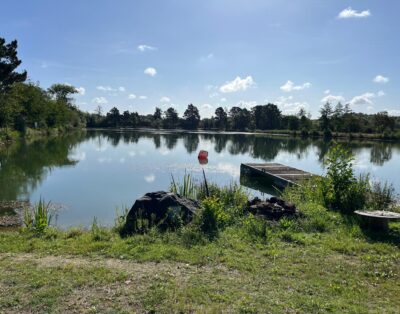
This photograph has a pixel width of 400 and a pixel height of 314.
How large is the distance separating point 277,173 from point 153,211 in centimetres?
1176

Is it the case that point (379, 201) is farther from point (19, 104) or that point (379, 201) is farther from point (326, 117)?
point (326, 117)

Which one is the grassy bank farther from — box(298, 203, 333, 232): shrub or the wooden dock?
the wooden dock

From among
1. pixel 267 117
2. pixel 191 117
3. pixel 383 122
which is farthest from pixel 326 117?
pixel 191 117

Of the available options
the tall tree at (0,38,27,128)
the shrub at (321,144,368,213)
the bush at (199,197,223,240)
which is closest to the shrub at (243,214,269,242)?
the bush at (199,197,223,240)

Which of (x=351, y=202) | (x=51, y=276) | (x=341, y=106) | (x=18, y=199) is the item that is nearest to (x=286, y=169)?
(x=351, y=202)

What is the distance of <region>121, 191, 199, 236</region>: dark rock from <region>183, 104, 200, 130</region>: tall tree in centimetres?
10012

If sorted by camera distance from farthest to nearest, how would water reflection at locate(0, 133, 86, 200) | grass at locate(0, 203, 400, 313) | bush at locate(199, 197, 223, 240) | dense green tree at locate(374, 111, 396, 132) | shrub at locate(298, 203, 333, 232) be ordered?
dense green tree at locate(374, 111, 396, 132)
water reflection at locate(0, 133, 86, 200)
shrub at locate(298, 203, 333, 232)
bush at locate(199, 197, 223, 240)
grass at locate(0, 203, 400, 313)

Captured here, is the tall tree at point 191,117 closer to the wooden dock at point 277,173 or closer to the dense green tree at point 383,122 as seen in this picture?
the dense green tree at point 383,122

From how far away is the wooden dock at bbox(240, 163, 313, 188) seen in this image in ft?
51.0

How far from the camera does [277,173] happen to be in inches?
694

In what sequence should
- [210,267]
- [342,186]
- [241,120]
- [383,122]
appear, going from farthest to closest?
[241,120], [383,122], [342,186], [210,267]

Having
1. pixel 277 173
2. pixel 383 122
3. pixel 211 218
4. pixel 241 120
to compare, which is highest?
pixel 241 120

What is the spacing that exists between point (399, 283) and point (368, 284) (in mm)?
426

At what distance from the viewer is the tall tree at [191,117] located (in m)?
107
